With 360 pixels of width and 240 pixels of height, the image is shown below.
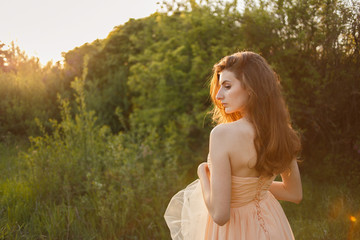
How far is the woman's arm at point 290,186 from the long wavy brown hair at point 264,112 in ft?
0.58

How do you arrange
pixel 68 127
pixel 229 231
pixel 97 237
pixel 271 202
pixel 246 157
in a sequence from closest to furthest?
pixel 246 157 < pixel 229 231 < pixel 271 202 < pixel 97 237 < pixel 68 127

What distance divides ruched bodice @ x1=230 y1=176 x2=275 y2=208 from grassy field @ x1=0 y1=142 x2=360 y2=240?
202cm

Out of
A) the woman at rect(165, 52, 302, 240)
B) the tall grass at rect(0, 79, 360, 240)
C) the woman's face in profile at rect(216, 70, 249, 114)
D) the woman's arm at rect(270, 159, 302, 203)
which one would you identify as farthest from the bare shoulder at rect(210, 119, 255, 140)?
the tall grass at rect(0, 79, 360, 240)

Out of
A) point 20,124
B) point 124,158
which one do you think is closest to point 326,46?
point 124,158

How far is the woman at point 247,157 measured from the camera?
58.0 inches

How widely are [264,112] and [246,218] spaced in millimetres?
556

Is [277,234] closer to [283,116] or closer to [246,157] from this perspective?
[246,157]

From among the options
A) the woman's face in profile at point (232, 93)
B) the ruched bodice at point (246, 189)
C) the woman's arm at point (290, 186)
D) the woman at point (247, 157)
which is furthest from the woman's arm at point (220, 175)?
the woman's arm at point (290, 186)

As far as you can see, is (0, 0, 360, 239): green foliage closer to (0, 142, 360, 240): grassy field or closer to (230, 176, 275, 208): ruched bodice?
(0, 142, 360, 240): grassy field

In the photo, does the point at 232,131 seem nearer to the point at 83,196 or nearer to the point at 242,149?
the point at 242,149

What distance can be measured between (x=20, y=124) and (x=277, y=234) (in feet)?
19.2

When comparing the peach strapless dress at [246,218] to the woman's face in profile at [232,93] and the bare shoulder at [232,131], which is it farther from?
the woman's face in profile at [232,93]

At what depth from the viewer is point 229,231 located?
164 cm

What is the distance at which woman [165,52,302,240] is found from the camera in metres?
1.47
